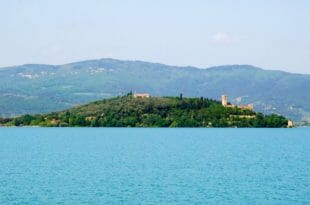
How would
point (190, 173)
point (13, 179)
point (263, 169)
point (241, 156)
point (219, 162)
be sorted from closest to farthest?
point (13, 179)
point (190, 173)
point (263, 169)
point (219, 162)
point (241, 156)

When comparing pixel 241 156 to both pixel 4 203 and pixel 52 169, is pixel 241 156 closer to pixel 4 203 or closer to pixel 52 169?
pixel 52 169

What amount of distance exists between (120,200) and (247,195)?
9.69 metres

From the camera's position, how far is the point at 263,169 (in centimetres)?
6575

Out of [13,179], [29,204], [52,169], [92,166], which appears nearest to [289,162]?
[92,166]

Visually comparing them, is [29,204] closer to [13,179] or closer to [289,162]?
[13,179]

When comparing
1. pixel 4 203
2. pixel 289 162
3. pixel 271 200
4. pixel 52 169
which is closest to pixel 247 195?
pixel 271 200

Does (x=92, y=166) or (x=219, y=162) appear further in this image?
(x=219, y=162)

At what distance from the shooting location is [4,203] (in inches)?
1633

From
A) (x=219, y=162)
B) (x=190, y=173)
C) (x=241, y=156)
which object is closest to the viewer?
(x=190, y=173)

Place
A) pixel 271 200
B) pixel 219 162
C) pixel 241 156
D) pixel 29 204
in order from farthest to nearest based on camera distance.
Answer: pixel 241 156 → pixel 219 162 → pixel 271 200 → pixel 29 204

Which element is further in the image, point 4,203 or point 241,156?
point 241,156

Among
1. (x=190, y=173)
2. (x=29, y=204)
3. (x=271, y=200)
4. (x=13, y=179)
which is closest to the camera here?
(x=29, y=204)

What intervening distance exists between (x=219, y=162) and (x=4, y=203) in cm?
3592

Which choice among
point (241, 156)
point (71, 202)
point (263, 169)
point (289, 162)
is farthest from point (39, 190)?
point (241, 156)
